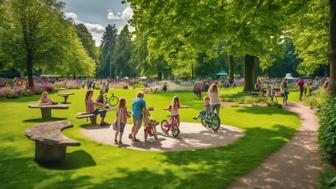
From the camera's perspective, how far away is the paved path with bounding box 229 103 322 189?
7.80 meters

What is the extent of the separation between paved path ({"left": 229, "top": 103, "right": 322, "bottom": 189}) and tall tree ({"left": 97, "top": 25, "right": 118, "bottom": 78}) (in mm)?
102383

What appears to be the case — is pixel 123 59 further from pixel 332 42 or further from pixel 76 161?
pixel 76 161

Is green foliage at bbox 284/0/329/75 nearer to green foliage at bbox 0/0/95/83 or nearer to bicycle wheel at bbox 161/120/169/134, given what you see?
bicycle wheel at bbox 161/120/169/134

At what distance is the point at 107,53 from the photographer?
424 feet

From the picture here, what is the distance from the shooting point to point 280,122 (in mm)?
17828

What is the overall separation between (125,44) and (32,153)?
10230 centimetres

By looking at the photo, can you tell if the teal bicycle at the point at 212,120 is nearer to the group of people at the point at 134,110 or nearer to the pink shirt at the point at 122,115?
the group of people at the point at 134,110

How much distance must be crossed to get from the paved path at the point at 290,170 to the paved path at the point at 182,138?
7.91 feet

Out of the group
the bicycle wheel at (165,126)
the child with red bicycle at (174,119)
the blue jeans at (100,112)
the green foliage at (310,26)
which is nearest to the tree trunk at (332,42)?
the green foliage at (310,26)

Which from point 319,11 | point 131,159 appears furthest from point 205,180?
point 319,11

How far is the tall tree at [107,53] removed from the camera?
117 metres

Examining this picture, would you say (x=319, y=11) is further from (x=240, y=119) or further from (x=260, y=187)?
(x=260, y=187)

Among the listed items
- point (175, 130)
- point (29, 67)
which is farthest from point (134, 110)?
point (29, 67)

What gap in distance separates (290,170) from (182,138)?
5.33 meters
